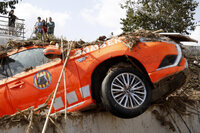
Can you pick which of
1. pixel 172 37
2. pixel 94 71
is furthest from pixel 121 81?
pixel 172 37

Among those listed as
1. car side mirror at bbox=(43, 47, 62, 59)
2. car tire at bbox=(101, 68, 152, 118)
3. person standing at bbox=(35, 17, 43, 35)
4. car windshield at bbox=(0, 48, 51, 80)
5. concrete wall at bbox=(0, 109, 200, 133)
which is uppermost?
person standing at bbox=(35, 17, 43, 35)

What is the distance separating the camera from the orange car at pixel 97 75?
4023mm

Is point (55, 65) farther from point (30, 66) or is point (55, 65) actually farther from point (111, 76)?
point (111, 76)

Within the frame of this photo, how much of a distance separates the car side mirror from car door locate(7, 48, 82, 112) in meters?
0.15

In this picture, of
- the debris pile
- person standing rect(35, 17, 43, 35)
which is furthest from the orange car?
person standing rect(35, 17, 43, 35)

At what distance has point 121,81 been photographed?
162 inches

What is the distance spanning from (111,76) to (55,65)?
106 cm

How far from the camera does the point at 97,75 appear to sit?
4.32 metres

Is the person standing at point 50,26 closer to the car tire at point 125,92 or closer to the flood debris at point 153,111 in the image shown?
the flood debris at point 153,111

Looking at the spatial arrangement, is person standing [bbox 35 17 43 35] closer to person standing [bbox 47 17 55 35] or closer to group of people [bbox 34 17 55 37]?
group of people [bbox 34 17 55 37]

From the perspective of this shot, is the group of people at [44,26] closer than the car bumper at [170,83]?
No

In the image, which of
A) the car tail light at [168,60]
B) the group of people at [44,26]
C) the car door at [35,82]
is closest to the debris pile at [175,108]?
the car tail light at [168,60]

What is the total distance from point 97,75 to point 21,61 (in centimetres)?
148

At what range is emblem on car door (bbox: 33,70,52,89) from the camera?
13.3 feet
